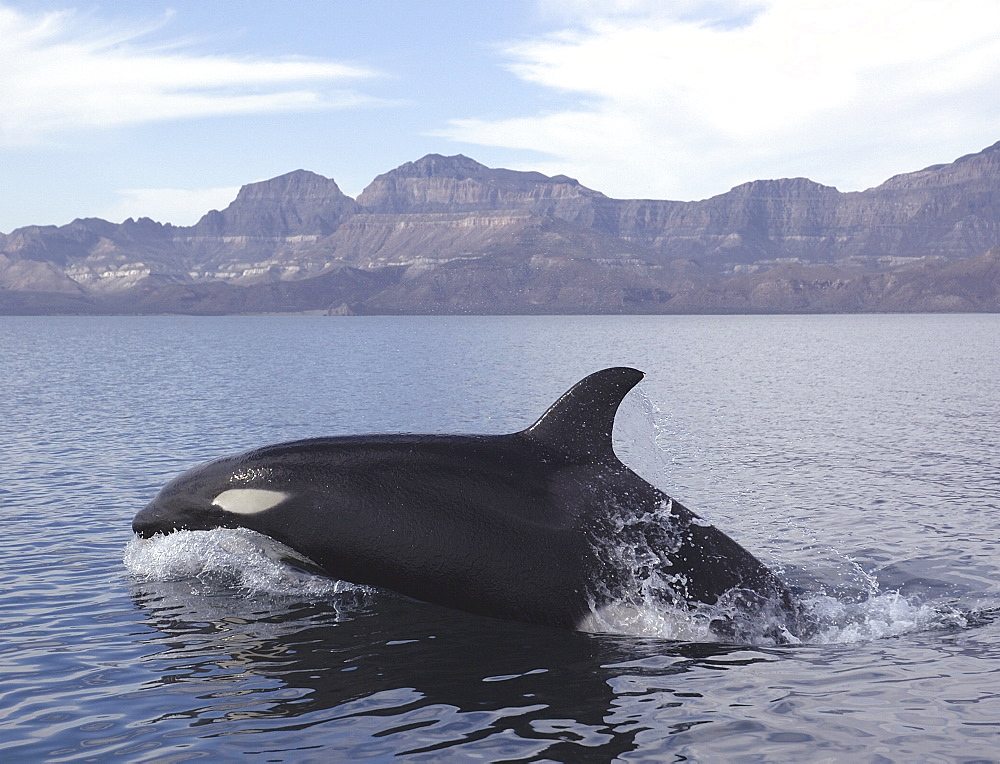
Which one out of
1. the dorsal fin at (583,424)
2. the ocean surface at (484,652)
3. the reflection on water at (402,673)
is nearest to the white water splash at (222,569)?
the ocean surface at (484,652)

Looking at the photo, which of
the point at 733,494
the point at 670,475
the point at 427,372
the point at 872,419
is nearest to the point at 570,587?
the point at 733,494

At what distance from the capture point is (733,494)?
86.3 ft

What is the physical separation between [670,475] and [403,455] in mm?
18784

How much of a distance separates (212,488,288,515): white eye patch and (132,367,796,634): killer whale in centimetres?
1

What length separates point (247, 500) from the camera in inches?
489

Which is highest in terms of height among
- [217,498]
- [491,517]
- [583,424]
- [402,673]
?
[583,424]

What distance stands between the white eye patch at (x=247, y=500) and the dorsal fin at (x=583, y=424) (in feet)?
11.1

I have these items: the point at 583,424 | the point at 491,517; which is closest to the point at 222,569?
the point at 491,517

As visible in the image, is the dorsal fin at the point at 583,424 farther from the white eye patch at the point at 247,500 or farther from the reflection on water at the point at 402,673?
the white eye patch at the point at 247,500

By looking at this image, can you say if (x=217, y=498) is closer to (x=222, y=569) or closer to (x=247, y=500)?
(x=247, y=500)

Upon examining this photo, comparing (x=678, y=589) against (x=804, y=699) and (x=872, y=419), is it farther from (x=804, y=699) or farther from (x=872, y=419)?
(x=872, y=419)

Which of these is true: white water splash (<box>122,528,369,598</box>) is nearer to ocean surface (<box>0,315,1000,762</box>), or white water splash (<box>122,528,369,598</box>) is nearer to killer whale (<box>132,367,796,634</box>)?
ocean surface (<box>0,315,1000,762</box>)

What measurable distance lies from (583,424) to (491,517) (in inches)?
72.6

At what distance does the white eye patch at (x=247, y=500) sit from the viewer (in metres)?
12.4
